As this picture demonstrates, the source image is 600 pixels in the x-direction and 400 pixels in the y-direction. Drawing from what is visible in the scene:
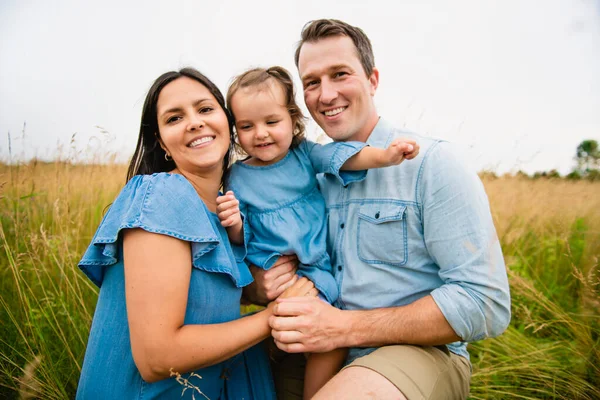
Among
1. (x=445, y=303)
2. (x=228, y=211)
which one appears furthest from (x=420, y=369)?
(x=228, y=211)

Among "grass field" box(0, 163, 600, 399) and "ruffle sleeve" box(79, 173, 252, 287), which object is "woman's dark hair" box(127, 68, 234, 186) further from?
"grass field" box(0, 163, 600, 399)

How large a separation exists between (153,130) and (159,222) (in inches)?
30.6

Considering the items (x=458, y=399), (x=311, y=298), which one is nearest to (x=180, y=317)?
(x=311, y=298)

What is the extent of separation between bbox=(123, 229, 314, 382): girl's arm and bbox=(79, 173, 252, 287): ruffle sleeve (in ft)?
0.14

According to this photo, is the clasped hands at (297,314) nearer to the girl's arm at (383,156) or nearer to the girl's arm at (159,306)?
the girl's arm at (159,306)

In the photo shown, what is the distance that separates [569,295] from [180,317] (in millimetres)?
3348

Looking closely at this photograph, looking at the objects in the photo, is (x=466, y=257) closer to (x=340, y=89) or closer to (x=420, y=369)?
(x=420, y=369)

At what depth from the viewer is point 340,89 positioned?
7.55ft

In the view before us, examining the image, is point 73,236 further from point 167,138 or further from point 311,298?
point 311,298

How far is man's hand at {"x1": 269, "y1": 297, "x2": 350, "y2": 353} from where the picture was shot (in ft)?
5.53

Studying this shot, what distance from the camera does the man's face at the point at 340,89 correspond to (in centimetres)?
229

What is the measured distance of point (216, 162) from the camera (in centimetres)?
186

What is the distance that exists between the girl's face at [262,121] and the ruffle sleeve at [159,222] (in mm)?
730

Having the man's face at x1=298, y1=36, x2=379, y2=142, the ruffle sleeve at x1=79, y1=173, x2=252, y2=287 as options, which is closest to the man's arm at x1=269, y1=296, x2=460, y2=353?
the ruffle sleeve at x1=79, y1=173, x2=252, y2=287
